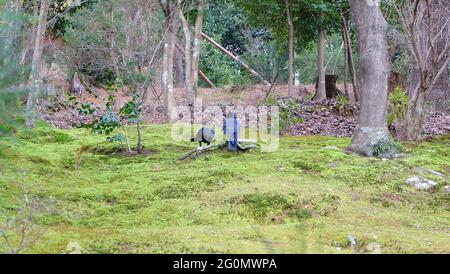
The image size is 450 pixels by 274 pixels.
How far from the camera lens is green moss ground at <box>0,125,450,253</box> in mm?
3734

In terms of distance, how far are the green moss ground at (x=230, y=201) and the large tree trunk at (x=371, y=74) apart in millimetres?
402

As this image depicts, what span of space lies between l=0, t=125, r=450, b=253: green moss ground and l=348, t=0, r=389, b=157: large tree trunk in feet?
1.32

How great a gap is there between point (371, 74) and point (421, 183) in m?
1.76

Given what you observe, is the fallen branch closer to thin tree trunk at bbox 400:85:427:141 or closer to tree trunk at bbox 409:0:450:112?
thin tree trunk at bbox 400:85:427:141

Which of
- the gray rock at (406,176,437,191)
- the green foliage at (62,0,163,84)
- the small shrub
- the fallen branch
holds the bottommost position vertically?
the small shrub

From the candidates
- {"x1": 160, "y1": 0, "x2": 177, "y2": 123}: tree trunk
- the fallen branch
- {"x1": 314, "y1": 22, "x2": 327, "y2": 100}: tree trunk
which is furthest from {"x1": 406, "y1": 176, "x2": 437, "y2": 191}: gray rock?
{"x1": 314, "y1": 22, "x2": 327, "y2": 100}: tree trunk

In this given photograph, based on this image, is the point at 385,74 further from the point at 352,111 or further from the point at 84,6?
the point at 84,6

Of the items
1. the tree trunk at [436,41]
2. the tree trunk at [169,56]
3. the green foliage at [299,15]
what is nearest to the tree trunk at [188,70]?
the tree trunk at [169,56]

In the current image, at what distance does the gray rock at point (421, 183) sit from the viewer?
5.61m

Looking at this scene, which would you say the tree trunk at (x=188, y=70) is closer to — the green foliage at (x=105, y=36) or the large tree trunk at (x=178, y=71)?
the green foliage at (x=105, y=36)

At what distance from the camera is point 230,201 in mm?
4914
